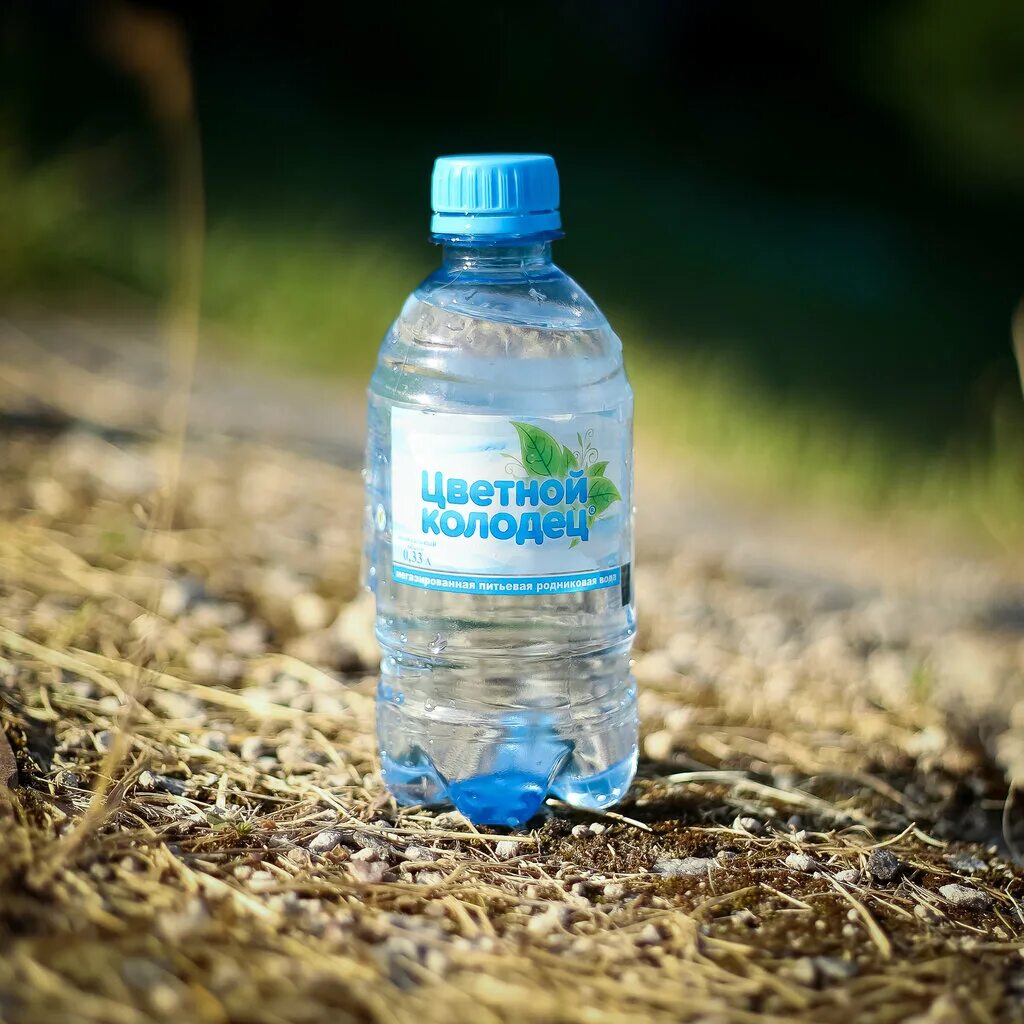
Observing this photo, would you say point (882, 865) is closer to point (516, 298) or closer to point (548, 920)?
point (548, 920)

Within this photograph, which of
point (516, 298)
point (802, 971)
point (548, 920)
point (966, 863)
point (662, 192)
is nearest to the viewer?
point (802, 971)

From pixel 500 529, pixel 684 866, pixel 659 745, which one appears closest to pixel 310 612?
pixel 659 745

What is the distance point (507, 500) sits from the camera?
2117 millimetres

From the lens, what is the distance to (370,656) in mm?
3023

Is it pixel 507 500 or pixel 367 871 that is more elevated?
pixel 507 500

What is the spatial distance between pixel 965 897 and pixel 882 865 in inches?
5.3

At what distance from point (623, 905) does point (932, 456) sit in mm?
3533

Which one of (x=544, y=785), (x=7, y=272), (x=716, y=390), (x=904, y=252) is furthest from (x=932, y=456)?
(x=7, y=272)

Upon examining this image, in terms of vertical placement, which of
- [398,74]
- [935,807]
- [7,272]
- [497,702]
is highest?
[398,74]

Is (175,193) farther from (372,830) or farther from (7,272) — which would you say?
(372,830)

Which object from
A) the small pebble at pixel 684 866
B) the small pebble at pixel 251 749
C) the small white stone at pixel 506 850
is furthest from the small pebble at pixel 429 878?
the small pebble at pixel 251 749

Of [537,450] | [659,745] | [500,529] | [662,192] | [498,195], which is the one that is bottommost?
[659,745]

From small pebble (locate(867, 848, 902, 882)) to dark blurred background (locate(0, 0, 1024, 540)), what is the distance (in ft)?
8.41

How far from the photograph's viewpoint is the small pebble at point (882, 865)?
2182 millimetres
